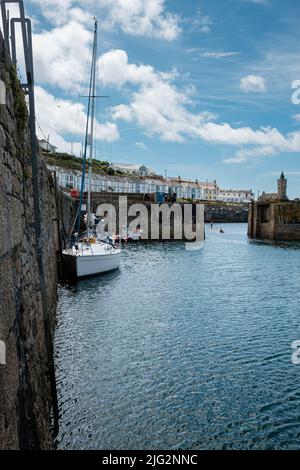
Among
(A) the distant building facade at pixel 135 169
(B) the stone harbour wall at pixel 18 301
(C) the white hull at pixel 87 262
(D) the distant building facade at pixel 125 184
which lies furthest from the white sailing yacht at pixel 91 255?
(A) the distant building facade at pixel 135 169

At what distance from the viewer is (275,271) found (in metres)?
35.0

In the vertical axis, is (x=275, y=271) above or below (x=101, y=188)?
below

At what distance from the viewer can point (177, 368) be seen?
12484 millimetres

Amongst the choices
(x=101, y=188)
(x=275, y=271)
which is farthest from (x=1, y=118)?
(x=101, y=188)

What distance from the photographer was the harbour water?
892 cm

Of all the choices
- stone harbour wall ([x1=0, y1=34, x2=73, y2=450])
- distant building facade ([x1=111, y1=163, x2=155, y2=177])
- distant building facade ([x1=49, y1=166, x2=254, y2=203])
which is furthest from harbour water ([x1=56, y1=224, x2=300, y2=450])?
distant building facade ([x1=111, y1=163, x2=155, y2=177])

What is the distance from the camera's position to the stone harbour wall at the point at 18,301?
467 centimetres

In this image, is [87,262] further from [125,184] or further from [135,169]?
[135,169]

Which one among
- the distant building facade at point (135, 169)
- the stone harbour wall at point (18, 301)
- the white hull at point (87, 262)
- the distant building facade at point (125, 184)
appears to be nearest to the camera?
the stone harbour wall at point (18, 301)

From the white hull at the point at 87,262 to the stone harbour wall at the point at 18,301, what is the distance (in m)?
18.3

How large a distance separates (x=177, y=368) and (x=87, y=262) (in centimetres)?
1598

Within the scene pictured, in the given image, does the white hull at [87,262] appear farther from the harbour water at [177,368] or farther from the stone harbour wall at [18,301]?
the stone harbour wall at [18,301]
